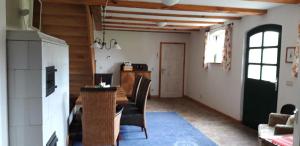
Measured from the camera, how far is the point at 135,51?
7.68 meters

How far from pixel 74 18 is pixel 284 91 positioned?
3.74m

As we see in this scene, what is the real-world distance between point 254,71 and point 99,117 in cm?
323

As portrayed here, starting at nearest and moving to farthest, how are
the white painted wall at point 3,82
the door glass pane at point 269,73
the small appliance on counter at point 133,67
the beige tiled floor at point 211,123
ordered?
the white painted wall at point 3,82, the beige tiled floor at point 211,123, the door glass pane at point 269,73, the small appliance on counter at point 133,67

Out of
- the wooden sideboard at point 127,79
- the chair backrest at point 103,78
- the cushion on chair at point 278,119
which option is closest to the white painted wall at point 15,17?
the chair backrest at point 103,78

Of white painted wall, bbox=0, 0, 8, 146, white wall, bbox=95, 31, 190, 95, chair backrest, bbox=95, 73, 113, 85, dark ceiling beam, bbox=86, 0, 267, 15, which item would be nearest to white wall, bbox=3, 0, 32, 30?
white painted wall, bbox=0, 0, 8, 146

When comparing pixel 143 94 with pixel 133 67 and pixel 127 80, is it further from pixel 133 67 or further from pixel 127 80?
pixel 133 67

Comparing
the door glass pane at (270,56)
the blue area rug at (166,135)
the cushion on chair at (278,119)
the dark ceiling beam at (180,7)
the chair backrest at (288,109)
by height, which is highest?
the dark ceiling beam at (180,7)

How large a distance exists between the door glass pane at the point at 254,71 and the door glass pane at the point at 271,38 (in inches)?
20.0

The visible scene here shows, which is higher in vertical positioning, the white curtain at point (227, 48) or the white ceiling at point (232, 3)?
the white ceiling at point (232, 3)

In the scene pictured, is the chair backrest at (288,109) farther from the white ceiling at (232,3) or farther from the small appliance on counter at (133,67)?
the small appliance on counter at (133,67)

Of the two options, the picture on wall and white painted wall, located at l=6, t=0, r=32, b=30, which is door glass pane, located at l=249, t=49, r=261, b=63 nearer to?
the picture on wall

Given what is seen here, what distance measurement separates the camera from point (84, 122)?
304 cm

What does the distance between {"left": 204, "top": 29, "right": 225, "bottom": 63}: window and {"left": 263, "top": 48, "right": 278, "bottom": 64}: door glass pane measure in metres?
1.59

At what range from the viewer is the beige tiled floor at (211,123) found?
13.0ft
